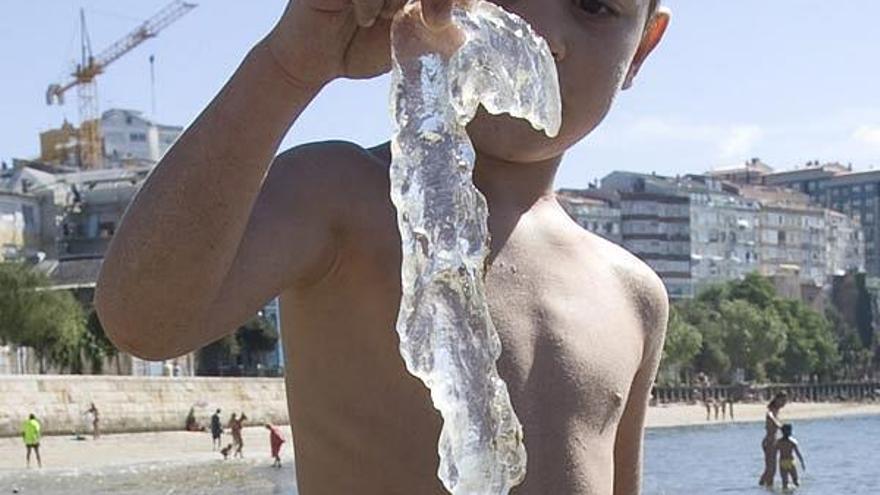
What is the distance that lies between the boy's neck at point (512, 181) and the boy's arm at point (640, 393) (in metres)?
0.30

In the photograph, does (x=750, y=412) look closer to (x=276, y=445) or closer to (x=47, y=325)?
(x=47, y=325)

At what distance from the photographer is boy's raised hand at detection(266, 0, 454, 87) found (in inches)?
68.6

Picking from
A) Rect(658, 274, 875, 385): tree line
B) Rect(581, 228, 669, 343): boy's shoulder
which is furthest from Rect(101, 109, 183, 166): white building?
Rect(581, 228, 669, 343): boy's shoulder

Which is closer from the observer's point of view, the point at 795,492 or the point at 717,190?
the point at 795,492

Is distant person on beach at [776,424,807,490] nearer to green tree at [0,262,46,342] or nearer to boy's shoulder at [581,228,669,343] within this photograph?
boy's shoulder at [581,228,669,343]

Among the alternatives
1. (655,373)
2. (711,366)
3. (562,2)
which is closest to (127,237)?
(562,2)

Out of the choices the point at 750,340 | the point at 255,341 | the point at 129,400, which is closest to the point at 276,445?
the point at 129,400

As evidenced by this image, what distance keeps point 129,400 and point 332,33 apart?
41617 mm

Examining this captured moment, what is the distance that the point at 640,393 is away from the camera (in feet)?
8.08

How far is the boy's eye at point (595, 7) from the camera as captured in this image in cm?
216

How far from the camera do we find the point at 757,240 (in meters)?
135

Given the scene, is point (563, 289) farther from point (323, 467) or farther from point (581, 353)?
point (323, 467)

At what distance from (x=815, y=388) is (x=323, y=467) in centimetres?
10601

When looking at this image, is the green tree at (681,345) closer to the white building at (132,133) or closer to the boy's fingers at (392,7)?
the white building at (132,133)
